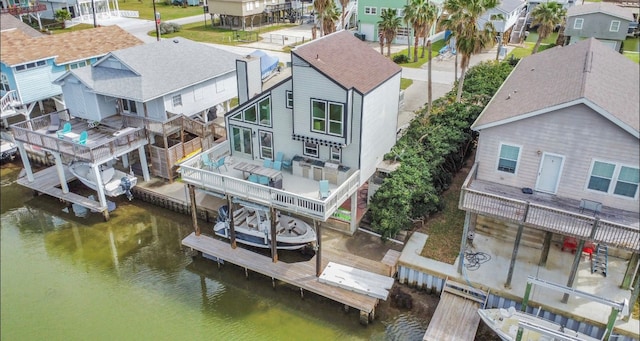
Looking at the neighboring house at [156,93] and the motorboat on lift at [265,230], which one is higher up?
the neighboring house at [156,93]

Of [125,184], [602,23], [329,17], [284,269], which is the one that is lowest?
[284,269]

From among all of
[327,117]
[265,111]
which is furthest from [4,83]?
[327,117]

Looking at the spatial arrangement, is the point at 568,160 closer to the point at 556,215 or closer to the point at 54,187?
the point at 556,215

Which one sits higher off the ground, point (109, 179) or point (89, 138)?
point (89, 138)

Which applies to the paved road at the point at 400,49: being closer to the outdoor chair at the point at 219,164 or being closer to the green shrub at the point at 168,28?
the green shrub at the point at 168,28

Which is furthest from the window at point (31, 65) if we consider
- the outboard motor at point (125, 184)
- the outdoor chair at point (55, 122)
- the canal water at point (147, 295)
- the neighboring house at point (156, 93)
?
the outboard motor at point (125, 184)

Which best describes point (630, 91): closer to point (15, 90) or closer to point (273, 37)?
point (15, 90)
